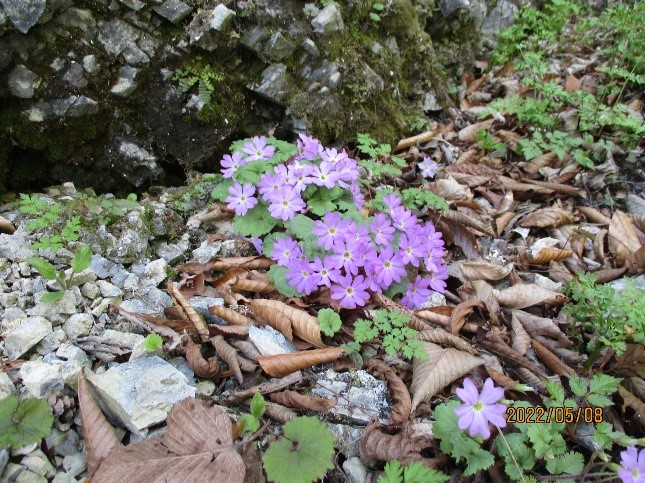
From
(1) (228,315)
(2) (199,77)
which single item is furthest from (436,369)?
(2) (199,77)

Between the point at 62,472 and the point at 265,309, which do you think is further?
the point at 265,309

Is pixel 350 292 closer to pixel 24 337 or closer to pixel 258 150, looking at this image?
pixel 258 150

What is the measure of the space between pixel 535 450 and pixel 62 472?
164 cm

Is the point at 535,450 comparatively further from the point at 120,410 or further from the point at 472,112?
the point at 472,112

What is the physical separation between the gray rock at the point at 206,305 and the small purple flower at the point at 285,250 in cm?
35

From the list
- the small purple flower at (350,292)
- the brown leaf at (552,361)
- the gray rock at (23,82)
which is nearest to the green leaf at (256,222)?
the small purple flower at (350,292)

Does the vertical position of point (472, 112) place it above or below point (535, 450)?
above

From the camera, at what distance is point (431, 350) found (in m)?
2.24

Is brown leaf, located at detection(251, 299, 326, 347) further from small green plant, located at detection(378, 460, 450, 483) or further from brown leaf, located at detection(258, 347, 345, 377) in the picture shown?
small green plant, located at detection(378, 460, 450, 483)

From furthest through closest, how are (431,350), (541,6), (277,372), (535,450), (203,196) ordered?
(541,6), (203,196), (431,350), (277,372), (535,450)

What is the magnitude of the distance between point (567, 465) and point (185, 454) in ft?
4.42

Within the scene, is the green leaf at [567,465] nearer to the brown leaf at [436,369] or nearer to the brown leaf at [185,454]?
the brown leaf at [436,369]

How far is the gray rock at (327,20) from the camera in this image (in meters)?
3.68

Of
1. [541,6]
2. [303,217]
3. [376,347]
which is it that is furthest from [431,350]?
[541,6]
